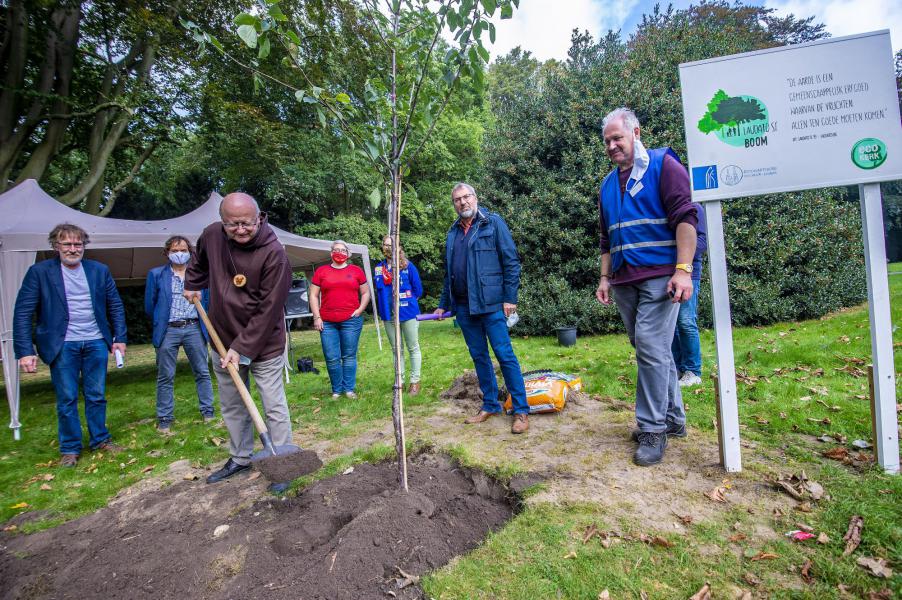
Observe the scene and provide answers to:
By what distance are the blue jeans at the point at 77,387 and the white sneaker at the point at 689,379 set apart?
572 cm

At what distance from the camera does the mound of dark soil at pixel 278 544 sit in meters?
2.11

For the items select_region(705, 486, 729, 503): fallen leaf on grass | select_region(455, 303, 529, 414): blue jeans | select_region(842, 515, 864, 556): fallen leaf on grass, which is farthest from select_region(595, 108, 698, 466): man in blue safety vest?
select_region(455, 303, 529, 414): blue jeans

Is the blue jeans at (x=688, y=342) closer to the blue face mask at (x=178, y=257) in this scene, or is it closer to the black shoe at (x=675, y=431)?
the black shoe at (x=675, y=431)

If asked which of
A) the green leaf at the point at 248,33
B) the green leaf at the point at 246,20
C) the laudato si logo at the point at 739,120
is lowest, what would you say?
the laudato si logo at the point at 739,120

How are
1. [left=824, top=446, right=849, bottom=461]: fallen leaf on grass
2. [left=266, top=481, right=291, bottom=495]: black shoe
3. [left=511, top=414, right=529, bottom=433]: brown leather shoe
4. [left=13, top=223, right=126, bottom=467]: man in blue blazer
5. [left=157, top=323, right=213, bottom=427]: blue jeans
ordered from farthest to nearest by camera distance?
[left=157, top=323, right=213, bottom=427]: blue jeans < [left=13, top=223, right=126, bottom=467]: man in blue blazer < [left=511, top=414, right=529, bottom=433]: brown leather shoe < [left=266, top=481, right=291, bottom=495]: black shoe < [left=824, top=446, right=849, bottom=461]: fallen leaf on grass

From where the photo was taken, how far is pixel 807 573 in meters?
1.88

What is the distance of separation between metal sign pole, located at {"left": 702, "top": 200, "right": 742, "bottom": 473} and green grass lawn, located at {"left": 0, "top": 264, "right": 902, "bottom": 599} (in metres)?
0.45

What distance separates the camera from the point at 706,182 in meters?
2.63

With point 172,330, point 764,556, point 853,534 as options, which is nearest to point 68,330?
point 172,330

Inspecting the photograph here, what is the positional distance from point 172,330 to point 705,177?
5.42 meters

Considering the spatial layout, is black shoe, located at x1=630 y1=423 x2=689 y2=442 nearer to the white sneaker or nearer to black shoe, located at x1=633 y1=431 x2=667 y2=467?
black shoe, located at x1=633 y1=431 x2=667 y2=467

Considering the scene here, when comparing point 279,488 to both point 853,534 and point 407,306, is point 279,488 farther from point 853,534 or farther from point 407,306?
point 853,534

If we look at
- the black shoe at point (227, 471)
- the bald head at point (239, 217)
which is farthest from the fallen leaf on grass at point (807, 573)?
the black shoe at point (227, 471)

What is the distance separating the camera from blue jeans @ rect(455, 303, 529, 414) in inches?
155
